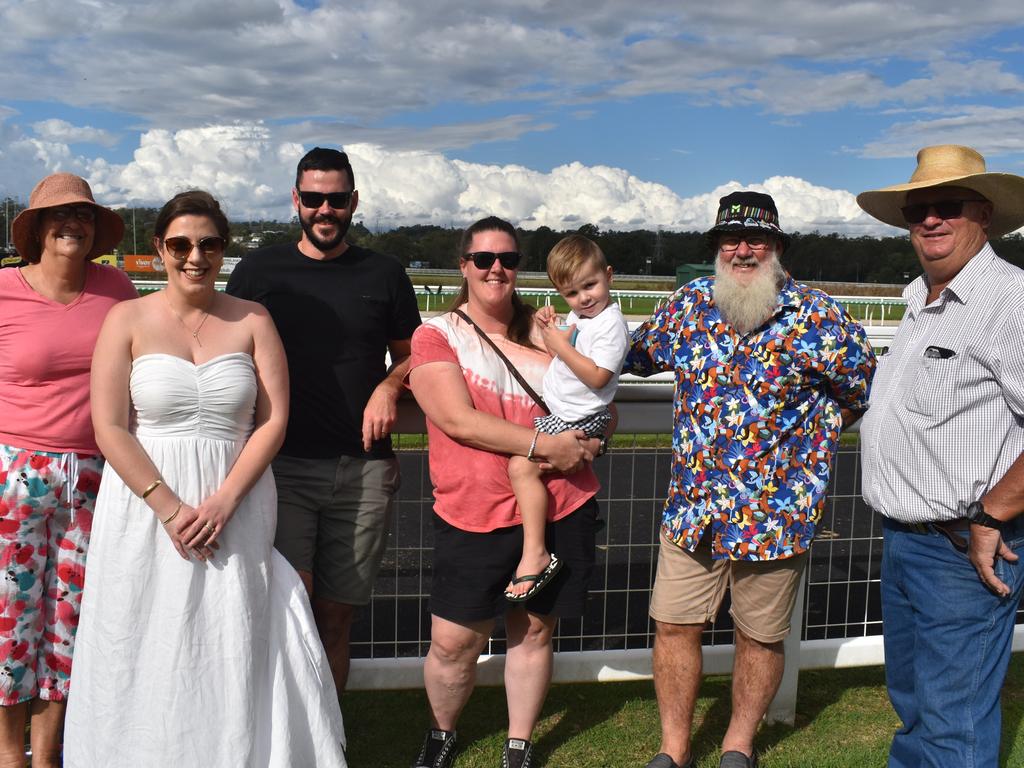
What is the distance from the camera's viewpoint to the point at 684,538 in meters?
3.40

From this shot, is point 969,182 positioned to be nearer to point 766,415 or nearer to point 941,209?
point 941,209

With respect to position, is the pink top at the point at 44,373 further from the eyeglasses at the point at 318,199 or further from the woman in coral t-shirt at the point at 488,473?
the woman in coral t-shirt at the point at 488,473

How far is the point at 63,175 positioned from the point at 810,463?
2.84m

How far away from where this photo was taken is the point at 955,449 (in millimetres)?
2830

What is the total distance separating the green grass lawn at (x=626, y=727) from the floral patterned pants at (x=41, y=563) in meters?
1.26

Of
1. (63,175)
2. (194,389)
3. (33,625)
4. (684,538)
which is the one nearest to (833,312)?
(684,538)

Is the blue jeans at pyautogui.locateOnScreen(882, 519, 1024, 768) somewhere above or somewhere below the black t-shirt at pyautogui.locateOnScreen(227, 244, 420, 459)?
below

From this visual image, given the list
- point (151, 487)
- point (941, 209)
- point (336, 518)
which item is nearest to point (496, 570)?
point (336, 518)

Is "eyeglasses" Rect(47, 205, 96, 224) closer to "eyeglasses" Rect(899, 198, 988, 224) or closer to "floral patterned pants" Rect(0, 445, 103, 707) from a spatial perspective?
"floral patterned pants" Rect(0, 445, 103, 707)

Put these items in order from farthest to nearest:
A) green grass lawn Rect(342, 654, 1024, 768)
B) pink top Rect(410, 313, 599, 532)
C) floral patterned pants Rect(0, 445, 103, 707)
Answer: green grass lawn Rect(342, 654, 1024, 768) → pink top Rect(410, 313, 599, 532) → floral patterned pants Rect(0, 445, 103, 707)

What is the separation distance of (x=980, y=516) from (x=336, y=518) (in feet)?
7.36

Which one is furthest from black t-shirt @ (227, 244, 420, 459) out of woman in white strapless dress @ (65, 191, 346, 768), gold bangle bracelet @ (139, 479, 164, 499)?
gold bangle bracelet @ (139, 479, 164, 499)

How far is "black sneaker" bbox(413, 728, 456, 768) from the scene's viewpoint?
3.57 m

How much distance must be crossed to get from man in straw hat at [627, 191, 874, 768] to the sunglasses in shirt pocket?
362 mm
